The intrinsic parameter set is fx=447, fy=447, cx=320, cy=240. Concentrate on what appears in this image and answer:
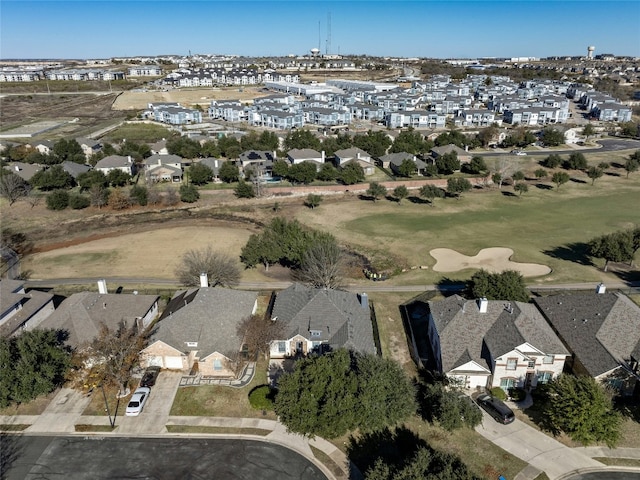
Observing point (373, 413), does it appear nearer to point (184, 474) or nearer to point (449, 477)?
point (449, 477)

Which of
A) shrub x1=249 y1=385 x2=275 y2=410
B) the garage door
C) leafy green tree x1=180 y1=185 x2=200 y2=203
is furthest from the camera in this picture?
leafy green tree x1=180 y1=185 x2=200 y2=203

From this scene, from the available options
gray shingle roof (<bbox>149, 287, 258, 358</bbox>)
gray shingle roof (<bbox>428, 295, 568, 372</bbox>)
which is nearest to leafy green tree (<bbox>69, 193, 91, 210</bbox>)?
gray shingle roof (<bbox>149, 287, 258, 358</bbox>)

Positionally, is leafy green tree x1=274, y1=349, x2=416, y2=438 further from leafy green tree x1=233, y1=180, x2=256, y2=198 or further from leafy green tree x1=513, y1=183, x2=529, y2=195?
leafy green tree x1=513, y1=183, x2=529, y2=195

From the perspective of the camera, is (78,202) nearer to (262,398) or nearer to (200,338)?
(200,338)

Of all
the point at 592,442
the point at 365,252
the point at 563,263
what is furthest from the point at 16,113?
the point at 592,442

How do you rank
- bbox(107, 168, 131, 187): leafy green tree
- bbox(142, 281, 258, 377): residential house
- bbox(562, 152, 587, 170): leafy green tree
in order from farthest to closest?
bbox(562, 152, 587, 170): leafy green tree
bbox(107, 168, 131, 187): leafy green tree
bbox(142, 281, 258, 377): residential house

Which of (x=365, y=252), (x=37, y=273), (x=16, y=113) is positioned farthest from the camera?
(x=16, y=113)
